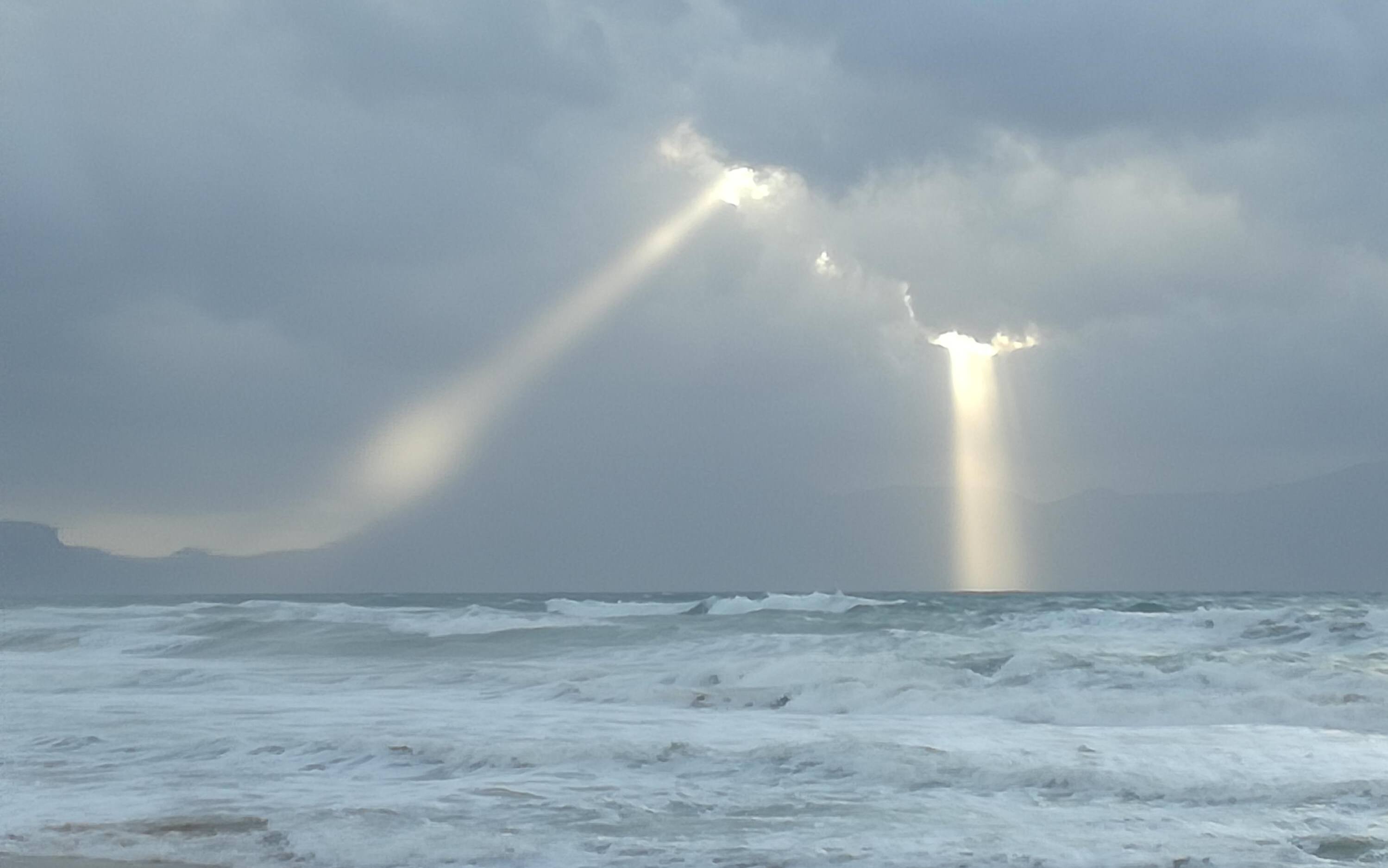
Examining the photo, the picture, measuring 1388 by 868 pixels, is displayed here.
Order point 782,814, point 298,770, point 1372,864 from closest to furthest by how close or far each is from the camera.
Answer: point 1372,864, point 782,814, point 298,770

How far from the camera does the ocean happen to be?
725 centimetres

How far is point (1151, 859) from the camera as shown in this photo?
22.3 ft

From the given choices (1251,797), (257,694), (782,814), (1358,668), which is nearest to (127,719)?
(257,694)

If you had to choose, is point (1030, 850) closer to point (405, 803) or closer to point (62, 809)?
point (405, 803)

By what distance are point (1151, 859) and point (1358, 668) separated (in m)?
10.6

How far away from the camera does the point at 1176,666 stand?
15.9m

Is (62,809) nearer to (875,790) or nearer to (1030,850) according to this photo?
(875,790)

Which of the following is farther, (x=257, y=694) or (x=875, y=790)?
(x=257, y=694)

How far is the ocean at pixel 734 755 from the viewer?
7.25 metres

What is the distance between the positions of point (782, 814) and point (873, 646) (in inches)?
492

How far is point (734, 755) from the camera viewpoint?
33.6 ft

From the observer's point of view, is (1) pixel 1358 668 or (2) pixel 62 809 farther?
(1) pixel 1358 668

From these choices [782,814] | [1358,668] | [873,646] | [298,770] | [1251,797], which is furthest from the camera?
[873,646]

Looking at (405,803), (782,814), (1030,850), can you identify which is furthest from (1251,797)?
(405,803)
